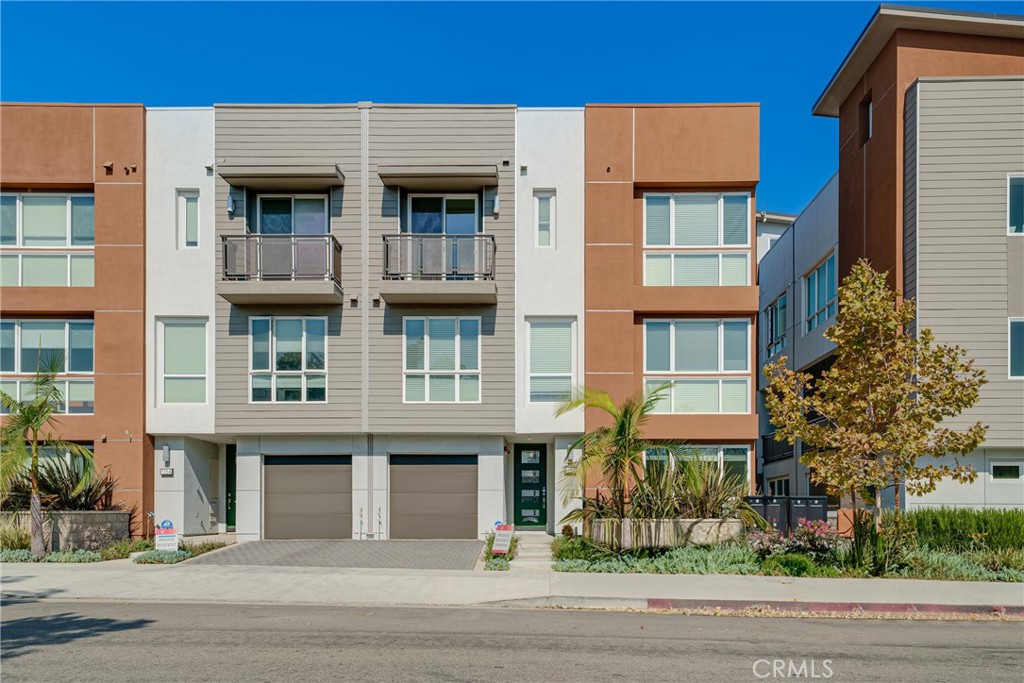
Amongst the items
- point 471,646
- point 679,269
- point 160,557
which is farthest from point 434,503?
point 471,646

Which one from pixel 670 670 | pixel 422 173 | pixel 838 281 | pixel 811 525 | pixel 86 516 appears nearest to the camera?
pixel 670 670

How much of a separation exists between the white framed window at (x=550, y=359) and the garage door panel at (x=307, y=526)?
541cm

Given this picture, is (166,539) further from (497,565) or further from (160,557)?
(497,565)

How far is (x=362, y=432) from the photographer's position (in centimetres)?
2044

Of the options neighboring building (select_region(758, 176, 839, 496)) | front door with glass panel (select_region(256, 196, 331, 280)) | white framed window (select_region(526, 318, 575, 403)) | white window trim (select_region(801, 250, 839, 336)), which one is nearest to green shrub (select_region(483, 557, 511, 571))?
white framed window (select_region(526, 318, 575, 403))

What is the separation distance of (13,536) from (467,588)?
1018cm

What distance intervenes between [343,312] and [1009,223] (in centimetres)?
1497

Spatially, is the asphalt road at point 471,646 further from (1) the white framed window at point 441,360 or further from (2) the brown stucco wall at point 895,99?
(2) the brown stucco wall at point 895,99

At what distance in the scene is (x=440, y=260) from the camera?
20.4 metres

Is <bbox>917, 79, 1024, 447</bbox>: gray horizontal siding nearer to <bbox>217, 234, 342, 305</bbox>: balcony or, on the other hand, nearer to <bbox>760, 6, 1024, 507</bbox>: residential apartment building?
<bbox>760, 6, 1024, 507</bbox>: residential apartment building

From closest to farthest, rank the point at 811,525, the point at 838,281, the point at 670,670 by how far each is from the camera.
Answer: the point at 670,670
the point at 811,525
the point at 838,281

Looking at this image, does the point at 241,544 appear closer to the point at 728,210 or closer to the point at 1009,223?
the point at 728,210

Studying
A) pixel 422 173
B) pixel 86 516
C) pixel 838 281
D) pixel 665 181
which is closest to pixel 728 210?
pixel 665 181

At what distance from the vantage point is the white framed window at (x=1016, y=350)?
18641mm
